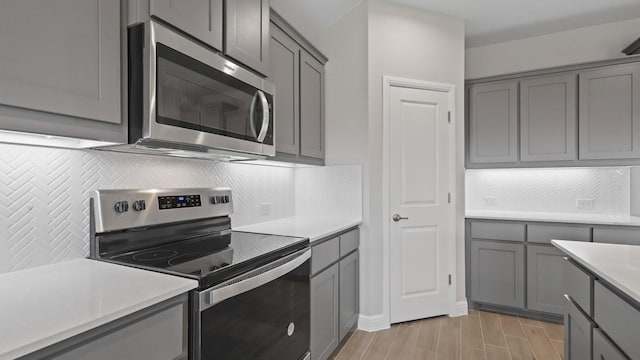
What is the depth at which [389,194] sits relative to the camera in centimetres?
276

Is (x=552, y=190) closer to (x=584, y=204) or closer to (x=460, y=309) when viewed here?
(x=584, y=204)

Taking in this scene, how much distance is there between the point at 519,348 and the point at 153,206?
2.68 meters

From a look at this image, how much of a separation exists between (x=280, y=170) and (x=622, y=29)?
11.8 feet

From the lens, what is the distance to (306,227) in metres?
2.33

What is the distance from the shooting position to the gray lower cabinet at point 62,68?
0.86 m

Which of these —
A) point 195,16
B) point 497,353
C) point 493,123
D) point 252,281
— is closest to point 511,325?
point 497,353

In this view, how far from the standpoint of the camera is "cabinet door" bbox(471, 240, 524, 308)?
116 inches

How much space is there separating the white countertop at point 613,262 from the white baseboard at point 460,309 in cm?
147

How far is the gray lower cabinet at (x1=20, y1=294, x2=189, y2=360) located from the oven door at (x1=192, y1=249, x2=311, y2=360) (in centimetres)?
6

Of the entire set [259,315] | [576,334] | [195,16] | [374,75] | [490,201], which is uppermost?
[374,75]

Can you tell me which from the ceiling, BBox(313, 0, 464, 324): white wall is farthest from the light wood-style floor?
the ceiling

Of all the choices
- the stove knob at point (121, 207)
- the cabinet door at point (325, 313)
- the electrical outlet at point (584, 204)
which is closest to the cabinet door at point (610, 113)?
the electrical outlet at point (584, 204)

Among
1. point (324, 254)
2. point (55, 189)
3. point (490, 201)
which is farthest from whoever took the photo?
point (490, 201)

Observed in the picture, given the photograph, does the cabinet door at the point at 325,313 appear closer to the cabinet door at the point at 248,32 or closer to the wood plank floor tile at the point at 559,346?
the cabinet door at the point at 248,32
